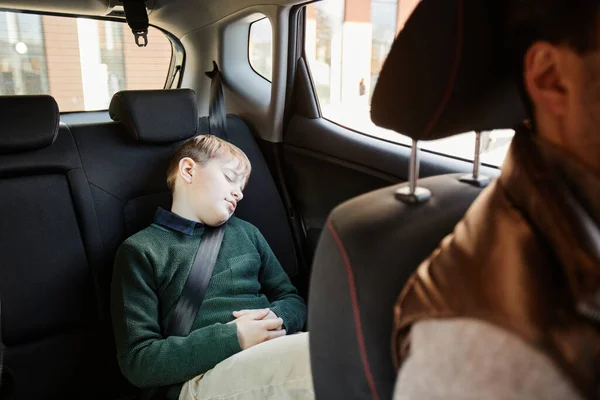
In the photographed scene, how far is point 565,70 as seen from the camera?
68 centimetres

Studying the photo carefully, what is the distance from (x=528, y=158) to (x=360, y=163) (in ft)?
3.92

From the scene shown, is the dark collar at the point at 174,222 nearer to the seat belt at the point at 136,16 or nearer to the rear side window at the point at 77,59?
the seat belt at the point at 136,16

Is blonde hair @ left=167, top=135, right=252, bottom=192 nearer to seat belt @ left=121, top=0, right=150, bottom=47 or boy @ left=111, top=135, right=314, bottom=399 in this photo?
boy @ left=111, top=135, right=314, bottom=399

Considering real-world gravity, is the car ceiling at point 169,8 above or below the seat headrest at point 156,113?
above

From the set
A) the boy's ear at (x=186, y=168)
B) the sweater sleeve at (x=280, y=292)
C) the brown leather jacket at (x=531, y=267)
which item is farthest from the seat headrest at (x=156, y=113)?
the brown leather jacket at (x=531, y=267)

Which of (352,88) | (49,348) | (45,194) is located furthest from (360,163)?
(49,348)

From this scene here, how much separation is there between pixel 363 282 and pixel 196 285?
2.85 ft

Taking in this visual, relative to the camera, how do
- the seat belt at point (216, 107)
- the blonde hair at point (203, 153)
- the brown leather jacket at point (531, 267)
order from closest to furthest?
1. the brown leather jacket at point (531, 267)
2. the blonde hair at point (203, 153)
3. the seat belt at point (216, 107)

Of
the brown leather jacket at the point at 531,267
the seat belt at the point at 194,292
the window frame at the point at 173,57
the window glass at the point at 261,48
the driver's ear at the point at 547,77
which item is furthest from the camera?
the window frame at the point at 173,57

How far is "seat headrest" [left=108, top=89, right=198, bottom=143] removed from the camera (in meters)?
1.85

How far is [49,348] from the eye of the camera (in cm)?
163

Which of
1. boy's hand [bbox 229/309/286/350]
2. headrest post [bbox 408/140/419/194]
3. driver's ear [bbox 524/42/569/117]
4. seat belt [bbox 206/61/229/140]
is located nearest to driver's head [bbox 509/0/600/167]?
driver's ear [bbox 524/42/569/117]

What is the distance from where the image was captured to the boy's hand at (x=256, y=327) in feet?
4.86

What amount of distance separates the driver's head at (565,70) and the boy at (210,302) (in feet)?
2.74
